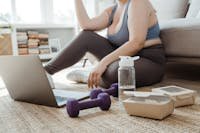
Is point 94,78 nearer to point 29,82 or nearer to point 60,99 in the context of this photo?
point 60,99

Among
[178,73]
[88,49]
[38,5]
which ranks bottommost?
[178,73]

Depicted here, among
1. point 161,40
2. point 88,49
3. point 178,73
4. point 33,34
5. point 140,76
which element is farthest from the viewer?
point 33,34

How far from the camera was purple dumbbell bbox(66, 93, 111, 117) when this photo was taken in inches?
32.1

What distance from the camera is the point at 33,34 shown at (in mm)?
3078

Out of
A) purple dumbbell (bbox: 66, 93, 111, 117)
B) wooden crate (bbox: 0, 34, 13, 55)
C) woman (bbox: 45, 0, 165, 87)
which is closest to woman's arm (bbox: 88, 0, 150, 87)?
woman (bbox: 45, 0, 165, 87)

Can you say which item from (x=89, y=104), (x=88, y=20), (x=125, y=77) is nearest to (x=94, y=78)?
(x=125, y=77)

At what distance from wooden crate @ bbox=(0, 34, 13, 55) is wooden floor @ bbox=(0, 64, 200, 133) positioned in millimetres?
1966

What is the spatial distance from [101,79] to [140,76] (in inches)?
7.9

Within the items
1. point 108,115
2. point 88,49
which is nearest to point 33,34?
point 88,49

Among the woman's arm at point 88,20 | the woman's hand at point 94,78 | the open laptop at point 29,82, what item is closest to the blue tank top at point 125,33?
the woman's arm at point 88,20

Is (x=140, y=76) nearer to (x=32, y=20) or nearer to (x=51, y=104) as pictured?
(x=51, y=104)

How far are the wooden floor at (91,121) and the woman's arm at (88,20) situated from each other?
1.96ft

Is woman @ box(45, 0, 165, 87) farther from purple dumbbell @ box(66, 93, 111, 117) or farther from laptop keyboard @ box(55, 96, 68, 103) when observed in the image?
purple dumbbell @ box(66, 93, 111, 117)

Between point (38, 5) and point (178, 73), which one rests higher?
point (38, 5)
